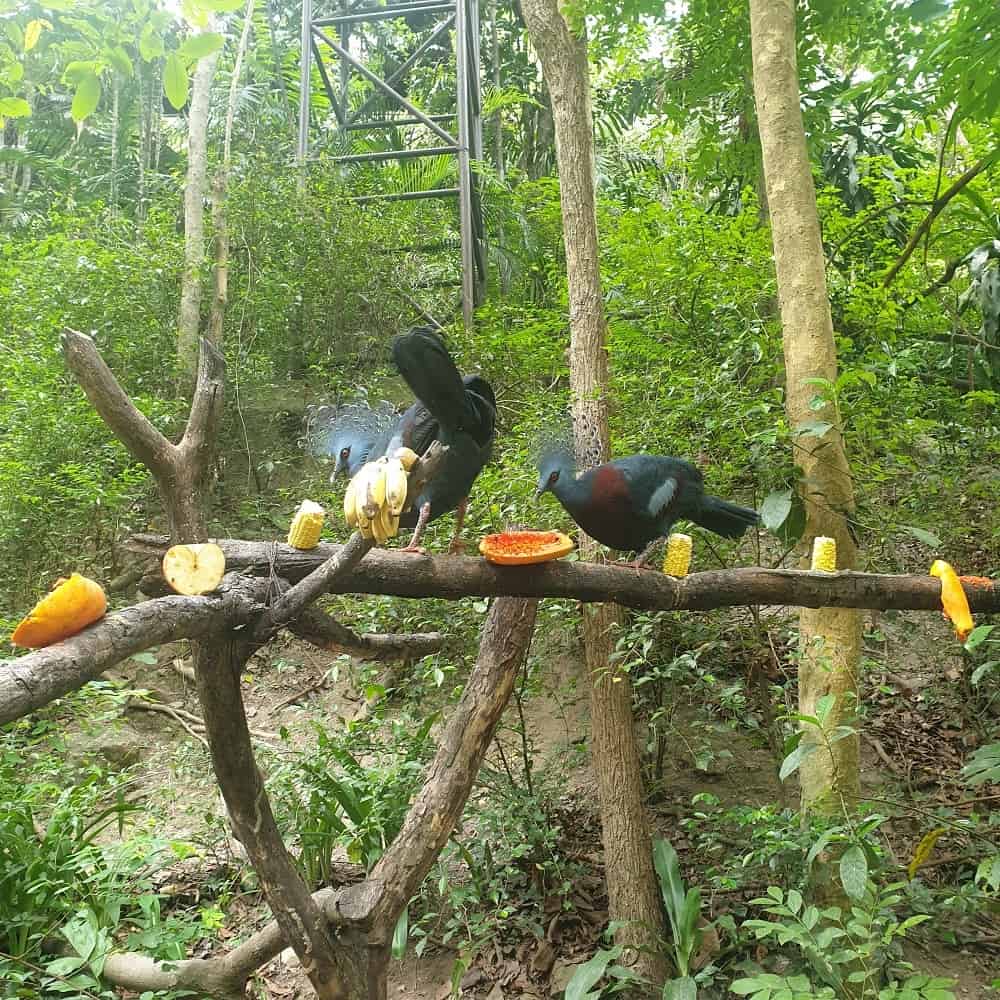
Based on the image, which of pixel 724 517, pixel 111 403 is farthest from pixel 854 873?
pixel 111 403

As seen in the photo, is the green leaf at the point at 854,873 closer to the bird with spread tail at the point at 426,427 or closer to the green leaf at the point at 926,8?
the bird with spread tail at the point at 426,427

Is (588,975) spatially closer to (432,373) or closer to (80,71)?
(432,373)

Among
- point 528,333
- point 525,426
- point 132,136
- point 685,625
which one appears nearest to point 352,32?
point 132,136

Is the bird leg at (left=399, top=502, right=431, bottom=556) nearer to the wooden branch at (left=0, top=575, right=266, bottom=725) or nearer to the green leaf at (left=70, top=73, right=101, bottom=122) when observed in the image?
the wooden branch at (left=0, top=575, right=266, bottom=725)

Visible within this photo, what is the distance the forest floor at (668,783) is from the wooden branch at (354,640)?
108 centimetres

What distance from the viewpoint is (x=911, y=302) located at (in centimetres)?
414

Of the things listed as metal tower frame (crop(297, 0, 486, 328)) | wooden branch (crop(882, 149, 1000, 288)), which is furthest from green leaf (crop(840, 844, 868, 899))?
metal tower frame (crop(297, 0, 486, 328))

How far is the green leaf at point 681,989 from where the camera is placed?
9.36 feet

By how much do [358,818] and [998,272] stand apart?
446 cm

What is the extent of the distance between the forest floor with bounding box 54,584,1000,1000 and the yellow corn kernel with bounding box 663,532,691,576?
3.36ft

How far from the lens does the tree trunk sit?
653 cm

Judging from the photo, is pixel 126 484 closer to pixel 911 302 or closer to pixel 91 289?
pixel 91 289

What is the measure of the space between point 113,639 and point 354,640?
1156mm

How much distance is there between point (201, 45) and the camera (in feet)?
5.42
